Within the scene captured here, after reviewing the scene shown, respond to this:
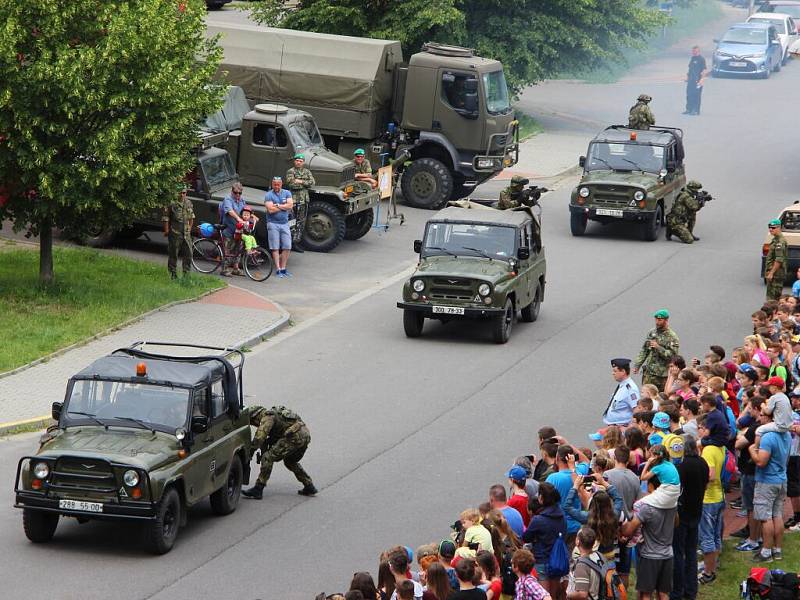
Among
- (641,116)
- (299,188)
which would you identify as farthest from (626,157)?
(299,188)

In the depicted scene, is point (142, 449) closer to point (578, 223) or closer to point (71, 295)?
point (71, 295)

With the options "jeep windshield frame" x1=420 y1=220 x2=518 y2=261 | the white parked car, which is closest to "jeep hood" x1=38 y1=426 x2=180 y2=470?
"jeep windshield frame" x1=420 y1=220 x2=518 y2=261

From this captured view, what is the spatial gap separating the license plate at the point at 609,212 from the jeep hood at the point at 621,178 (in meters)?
0.55

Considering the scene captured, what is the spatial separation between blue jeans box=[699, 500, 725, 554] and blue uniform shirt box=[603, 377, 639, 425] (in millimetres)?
2745

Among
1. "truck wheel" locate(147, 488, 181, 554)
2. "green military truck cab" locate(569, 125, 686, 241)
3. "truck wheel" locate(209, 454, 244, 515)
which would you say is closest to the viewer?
"truck wheel" locate(147, 488, 181, 554)

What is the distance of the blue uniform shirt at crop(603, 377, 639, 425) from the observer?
55.1 ft

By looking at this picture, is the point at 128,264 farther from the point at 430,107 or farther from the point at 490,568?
the point at 490,568

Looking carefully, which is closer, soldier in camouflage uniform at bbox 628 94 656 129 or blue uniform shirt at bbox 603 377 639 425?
blue uniform shirt at bbox 603 377 639 425

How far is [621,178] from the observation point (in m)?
31.8

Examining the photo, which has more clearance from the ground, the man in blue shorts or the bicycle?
the man in blue shorts

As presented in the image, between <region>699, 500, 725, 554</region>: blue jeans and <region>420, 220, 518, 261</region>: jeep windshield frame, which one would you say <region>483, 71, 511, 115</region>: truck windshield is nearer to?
<region>420, 220, 518, 261</region>: jeep windshield frame

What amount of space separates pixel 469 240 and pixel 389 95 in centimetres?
1071

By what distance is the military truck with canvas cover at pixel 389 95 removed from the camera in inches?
1312

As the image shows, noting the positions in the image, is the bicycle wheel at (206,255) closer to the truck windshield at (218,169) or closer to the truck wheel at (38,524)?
the truck windshield at (218,169)
